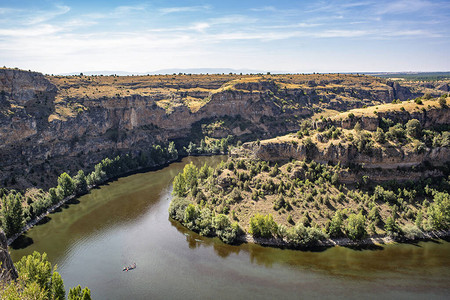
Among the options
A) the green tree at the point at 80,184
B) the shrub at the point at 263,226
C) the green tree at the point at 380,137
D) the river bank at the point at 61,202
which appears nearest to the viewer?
the shrub at the point at 263,226

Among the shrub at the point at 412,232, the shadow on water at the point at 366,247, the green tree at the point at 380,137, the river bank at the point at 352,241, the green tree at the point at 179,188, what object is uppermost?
the green tree at the point at 380,137

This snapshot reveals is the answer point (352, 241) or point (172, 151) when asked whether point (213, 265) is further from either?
point (172, 151)

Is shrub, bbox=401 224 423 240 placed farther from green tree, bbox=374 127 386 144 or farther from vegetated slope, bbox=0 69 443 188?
vegetated slope, bbox=0 69 443 188

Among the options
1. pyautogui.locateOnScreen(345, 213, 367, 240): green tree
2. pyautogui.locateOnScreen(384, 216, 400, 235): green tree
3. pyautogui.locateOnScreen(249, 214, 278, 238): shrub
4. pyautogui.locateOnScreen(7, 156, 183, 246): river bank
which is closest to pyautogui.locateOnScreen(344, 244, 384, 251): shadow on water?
pyautogui.locateOnScreen(345, 213, 367, 240): green tree

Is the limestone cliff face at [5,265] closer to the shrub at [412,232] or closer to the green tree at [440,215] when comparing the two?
the shrub at [412,232]

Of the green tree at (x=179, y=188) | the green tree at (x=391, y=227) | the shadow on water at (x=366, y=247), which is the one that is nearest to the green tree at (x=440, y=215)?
the green tree at (x=391, y=227)

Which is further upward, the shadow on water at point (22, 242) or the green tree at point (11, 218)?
the green tree at point (11, 218)
